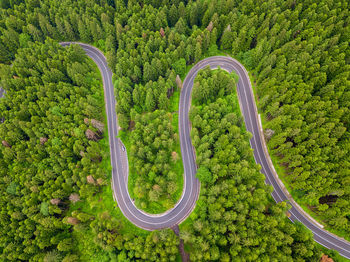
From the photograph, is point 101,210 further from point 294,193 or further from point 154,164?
point 294,193

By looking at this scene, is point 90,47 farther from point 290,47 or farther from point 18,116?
point 290,47

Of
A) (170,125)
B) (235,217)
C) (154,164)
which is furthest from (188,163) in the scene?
(235,217)

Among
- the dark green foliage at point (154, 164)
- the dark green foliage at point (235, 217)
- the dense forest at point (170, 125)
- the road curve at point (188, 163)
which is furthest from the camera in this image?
the road curve at point (188, 163)

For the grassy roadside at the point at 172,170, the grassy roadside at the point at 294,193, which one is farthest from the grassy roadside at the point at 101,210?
the grassy roadside at the point at 294,193

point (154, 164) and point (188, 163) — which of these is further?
point (188, 163)

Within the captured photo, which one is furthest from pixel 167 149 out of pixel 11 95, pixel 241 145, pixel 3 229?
pixel 11 95

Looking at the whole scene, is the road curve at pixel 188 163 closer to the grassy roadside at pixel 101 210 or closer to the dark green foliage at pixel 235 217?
the grassy roadside at pixel 101 210

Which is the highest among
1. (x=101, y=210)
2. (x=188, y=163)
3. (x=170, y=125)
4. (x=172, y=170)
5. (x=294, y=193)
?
(x=170, y=125)
